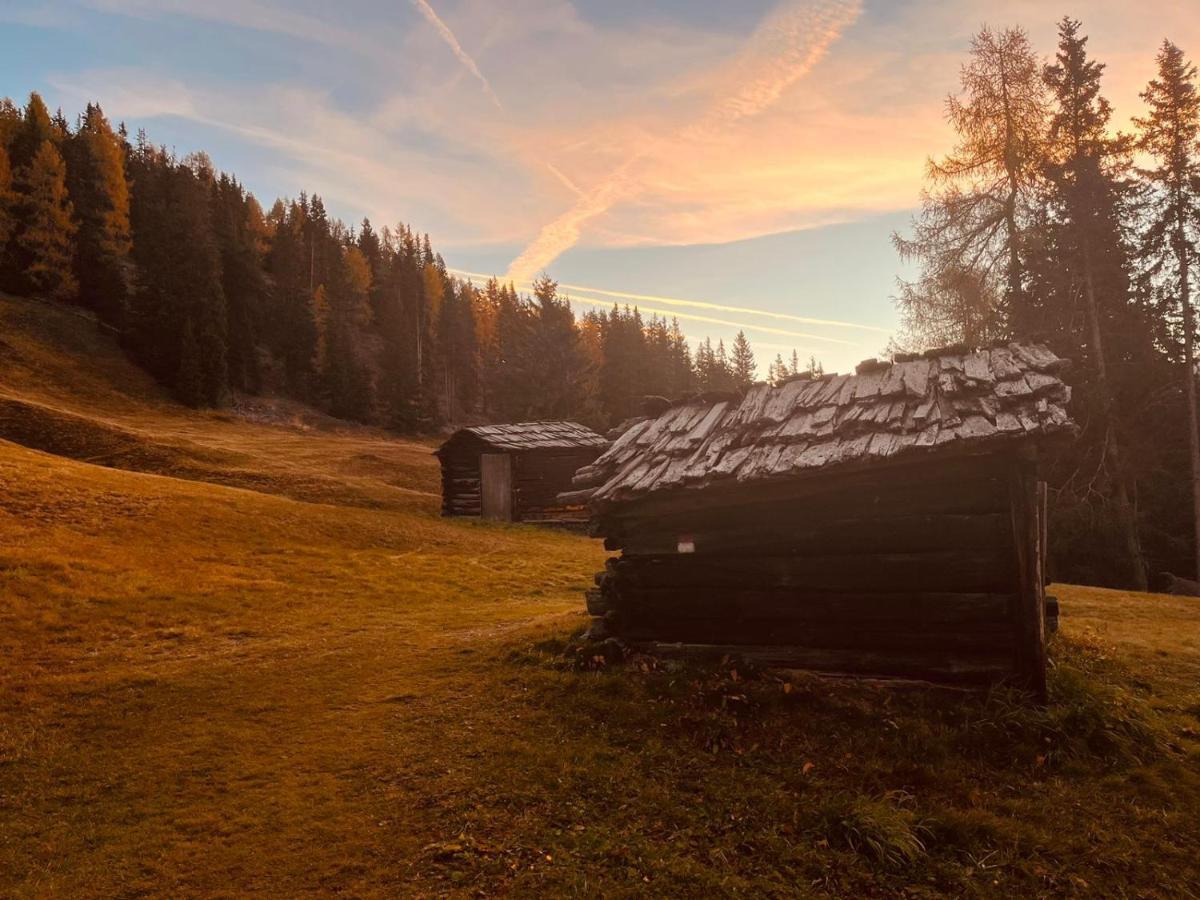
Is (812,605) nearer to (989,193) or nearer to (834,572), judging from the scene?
(834,572)

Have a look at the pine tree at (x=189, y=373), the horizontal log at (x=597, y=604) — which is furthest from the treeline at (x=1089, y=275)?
the pine tree at (x=189, y=373)

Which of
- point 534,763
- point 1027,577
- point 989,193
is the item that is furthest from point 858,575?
point 989,193

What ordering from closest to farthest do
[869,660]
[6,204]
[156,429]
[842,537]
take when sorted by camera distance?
[869,660], [842,537], [156,429], [6,204]

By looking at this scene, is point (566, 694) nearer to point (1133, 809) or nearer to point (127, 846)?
point (127, 846)

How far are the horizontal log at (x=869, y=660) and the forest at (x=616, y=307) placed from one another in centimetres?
771

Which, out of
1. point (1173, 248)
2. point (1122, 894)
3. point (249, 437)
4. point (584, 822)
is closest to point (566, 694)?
point (584, 822)

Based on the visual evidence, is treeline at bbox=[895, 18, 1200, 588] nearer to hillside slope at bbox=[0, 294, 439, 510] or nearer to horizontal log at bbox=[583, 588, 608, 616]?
horizontal log at bbox=[583, 588, 608, 616]

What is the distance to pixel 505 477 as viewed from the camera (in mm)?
32156

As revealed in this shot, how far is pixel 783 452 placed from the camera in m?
8.40

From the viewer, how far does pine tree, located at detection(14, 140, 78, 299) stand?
186 ft

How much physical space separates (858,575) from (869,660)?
3.49ft

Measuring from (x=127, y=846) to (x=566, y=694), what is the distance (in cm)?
→ 485

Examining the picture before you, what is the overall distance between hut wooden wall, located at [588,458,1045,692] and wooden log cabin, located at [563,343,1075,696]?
0.02m

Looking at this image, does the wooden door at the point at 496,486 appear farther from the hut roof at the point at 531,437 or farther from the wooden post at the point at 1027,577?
the wooden post at the point at 1027,577
